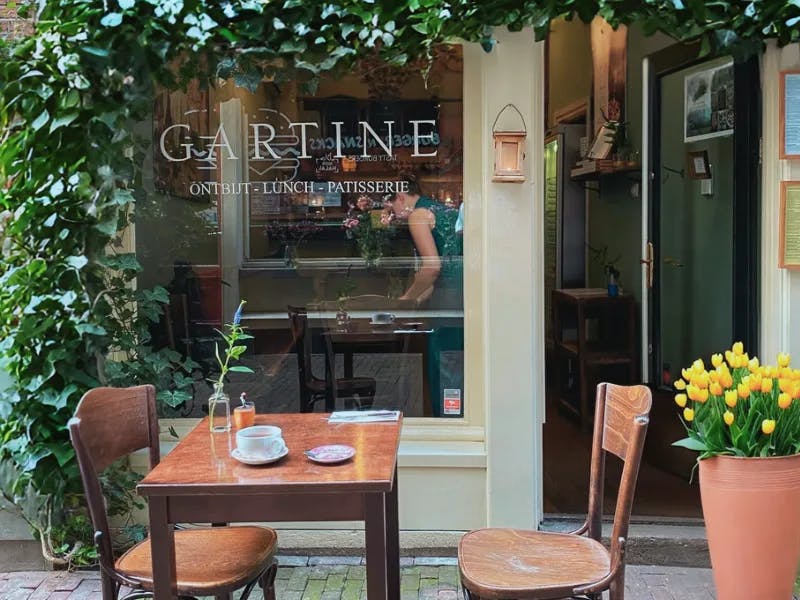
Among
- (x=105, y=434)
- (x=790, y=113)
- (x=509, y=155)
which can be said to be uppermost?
(x=790, y=113)

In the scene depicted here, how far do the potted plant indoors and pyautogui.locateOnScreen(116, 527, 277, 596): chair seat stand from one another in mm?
1527

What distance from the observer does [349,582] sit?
3.41m

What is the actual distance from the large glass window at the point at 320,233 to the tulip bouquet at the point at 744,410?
1281 millimetres

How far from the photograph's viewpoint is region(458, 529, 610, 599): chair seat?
2.19 metres

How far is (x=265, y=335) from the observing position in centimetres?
397

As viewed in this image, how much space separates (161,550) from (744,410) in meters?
1.97

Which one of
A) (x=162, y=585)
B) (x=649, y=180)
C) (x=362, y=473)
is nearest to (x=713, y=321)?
(x=649, y=180)

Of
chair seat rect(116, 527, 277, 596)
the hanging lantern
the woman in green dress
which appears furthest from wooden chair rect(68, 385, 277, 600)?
the hanging lantern

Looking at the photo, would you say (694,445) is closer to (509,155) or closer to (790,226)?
(790,226)

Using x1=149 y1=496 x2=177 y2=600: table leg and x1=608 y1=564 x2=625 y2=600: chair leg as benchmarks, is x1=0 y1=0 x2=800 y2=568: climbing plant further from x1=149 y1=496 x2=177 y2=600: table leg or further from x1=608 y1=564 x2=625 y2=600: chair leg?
x1=608 y1=564 x2=625 y2=600: chair leg

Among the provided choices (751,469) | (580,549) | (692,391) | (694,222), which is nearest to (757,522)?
(751,469)

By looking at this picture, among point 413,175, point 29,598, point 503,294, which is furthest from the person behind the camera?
point 413,175

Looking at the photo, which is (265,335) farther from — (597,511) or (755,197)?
(755,197)

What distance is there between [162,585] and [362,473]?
0.61 meters
